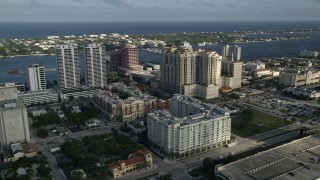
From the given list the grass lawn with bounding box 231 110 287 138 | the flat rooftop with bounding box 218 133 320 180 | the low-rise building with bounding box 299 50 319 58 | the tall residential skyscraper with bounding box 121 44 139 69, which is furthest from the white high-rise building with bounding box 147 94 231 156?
the low-rise building with bounding box 299 50 319 58

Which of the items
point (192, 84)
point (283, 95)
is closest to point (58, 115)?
point (192, 84)

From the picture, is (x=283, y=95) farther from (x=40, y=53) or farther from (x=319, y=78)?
(x=40, y=53)

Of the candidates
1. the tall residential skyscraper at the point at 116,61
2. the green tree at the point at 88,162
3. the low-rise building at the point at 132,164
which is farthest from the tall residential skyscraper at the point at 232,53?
the green tree at the point at 88,162

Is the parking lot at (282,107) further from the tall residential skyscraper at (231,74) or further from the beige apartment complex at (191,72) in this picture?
the beige apartment complex at (191,72)

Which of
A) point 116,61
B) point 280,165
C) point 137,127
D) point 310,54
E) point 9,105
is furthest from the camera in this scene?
point 310,54

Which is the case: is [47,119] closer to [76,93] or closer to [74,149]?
[74,149]

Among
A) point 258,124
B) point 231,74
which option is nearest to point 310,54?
point 231,74

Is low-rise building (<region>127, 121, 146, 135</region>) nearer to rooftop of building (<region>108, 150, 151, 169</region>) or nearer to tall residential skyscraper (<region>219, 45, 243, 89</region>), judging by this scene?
rooftop of building (<region>108, 150, 151, 169</region>)
